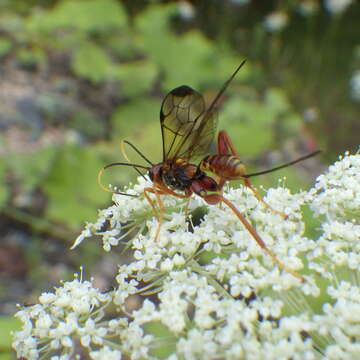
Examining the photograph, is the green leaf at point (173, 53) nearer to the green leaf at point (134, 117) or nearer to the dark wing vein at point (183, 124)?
the green leaf at point (134, 117)

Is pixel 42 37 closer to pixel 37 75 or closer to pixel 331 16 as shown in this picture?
pixel 37 75

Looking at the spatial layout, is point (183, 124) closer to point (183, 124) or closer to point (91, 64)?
point (183, 124)

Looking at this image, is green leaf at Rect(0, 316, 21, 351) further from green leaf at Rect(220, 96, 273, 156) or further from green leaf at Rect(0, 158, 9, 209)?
green leaf at Rect(220, 96, 273, 156)

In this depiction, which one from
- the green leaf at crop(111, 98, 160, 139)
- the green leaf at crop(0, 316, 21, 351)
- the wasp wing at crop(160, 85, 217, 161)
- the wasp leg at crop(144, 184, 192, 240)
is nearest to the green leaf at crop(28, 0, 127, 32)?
the green leaf at crop(111, 98, 160, 139)

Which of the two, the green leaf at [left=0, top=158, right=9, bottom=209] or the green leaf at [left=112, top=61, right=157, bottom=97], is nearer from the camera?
the green leaf at [left=0, top=158, right=9, bottom=209]

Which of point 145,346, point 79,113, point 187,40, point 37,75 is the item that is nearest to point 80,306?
point 145,346

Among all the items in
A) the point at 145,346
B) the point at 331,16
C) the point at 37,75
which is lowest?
the point at 145,346

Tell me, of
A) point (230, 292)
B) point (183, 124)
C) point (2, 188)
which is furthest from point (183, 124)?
point (2, 188)
